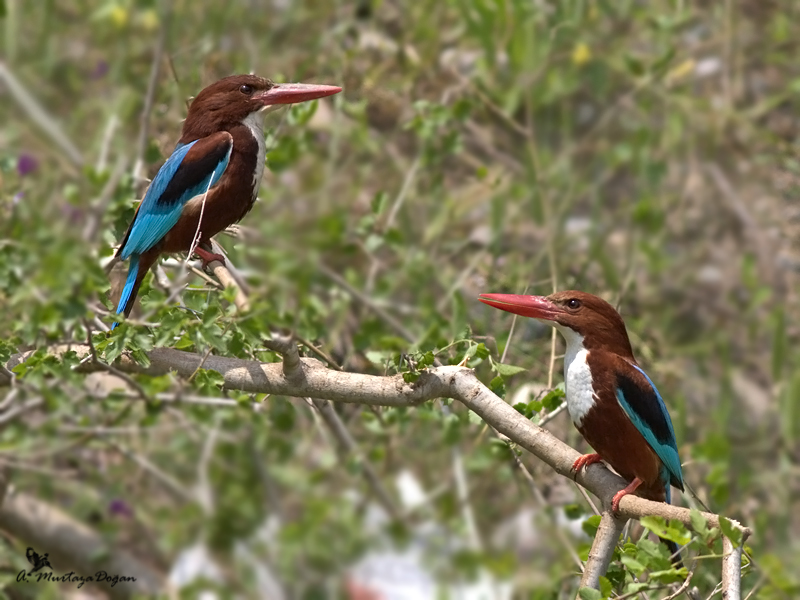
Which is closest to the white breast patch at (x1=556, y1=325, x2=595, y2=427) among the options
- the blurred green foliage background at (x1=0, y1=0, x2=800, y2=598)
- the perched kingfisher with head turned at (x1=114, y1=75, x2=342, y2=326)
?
the blurred green foliage background at (x1=0, y1=0, x2=800, y2=598)

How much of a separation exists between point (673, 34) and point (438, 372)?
389 cm

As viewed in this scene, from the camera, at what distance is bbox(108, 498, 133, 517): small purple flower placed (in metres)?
2.95

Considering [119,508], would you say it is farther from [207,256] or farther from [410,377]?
[410,377]

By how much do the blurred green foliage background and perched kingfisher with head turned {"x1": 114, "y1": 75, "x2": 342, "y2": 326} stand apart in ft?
0.30

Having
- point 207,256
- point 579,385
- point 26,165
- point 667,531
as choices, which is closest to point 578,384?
point 579,385

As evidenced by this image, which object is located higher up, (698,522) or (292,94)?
(292,94)

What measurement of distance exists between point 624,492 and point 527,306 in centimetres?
55

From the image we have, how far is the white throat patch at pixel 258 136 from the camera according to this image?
108 inches

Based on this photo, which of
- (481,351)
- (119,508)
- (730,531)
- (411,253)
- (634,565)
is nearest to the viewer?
(730,531)

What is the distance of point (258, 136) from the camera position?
9.20ft

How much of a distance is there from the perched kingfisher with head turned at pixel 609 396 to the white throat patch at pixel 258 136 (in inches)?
26.9

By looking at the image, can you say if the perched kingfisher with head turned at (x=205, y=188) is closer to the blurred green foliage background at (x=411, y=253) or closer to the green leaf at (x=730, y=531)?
the blurred green foliage background at (x=411, y=253)

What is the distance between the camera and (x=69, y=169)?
371 centimetres

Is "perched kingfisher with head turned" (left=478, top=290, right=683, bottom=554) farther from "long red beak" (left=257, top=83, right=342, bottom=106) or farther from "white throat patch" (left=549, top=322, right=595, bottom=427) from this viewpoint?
"long red beak" (left=257, top=83, right=342, bottom=106)
